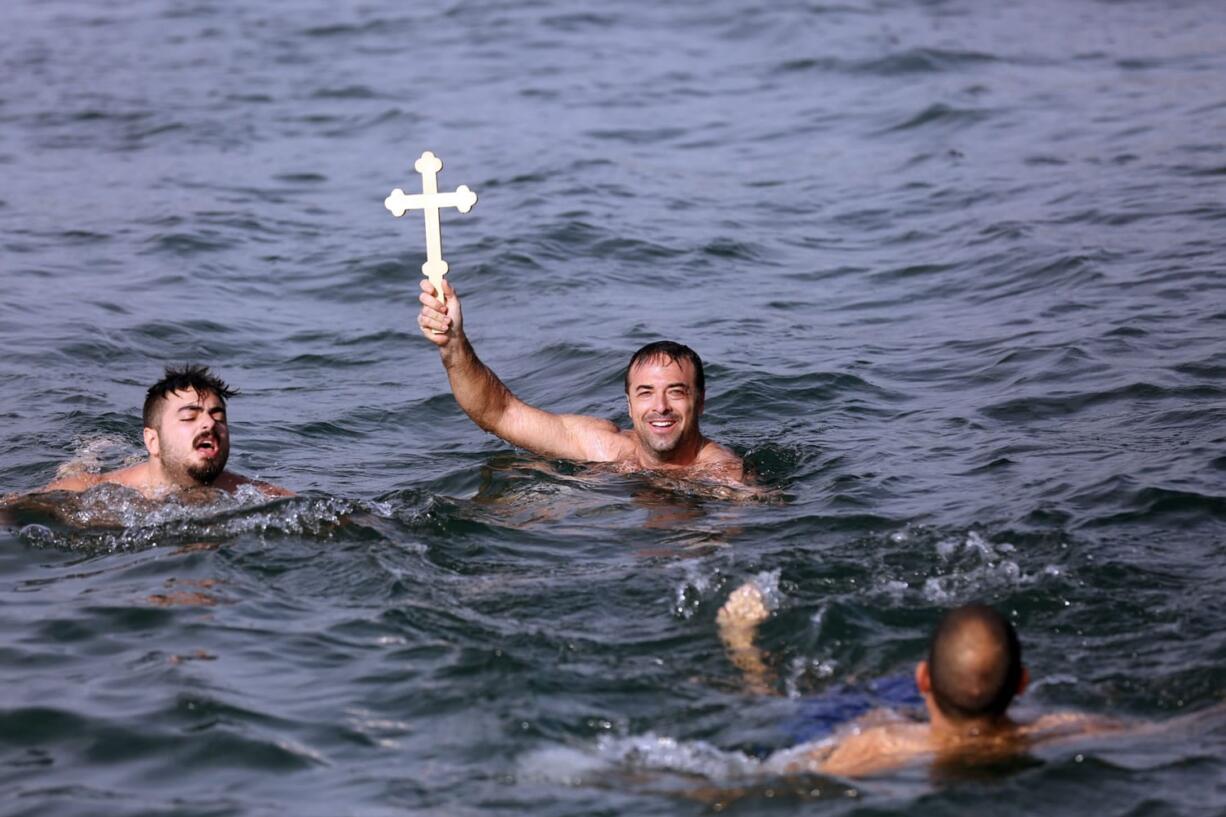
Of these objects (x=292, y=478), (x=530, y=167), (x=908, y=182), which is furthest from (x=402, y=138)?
(x=292, y=478)

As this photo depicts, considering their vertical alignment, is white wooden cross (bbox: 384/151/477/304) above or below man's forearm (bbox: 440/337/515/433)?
above

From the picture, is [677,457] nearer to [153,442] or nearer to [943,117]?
[153,442]

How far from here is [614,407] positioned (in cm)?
1060

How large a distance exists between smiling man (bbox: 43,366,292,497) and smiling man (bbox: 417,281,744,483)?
1.08m

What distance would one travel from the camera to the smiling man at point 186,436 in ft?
26.9

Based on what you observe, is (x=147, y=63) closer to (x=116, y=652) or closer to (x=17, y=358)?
(x=17, y=358)

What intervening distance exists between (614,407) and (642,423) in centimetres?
184

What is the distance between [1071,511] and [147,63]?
1707 centimetres

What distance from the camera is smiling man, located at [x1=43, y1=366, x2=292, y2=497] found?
26.9ft

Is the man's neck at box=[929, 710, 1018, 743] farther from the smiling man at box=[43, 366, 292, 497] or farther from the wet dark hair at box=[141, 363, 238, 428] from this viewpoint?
the wet dark hair at box=[141, 363, 238, 428]

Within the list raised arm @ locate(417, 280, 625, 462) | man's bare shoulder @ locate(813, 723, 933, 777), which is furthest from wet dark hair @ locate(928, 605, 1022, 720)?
raised arm @ locate(417, 280, 625, 462)

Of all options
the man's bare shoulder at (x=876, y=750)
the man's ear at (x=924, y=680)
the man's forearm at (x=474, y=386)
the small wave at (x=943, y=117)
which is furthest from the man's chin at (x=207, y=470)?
the small wave at (x=943, y=117)

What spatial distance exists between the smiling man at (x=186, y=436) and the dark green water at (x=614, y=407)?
0.23 meters

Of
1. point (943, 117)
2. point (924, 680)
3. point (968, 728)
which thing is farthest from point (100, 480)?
point (943, 117)
